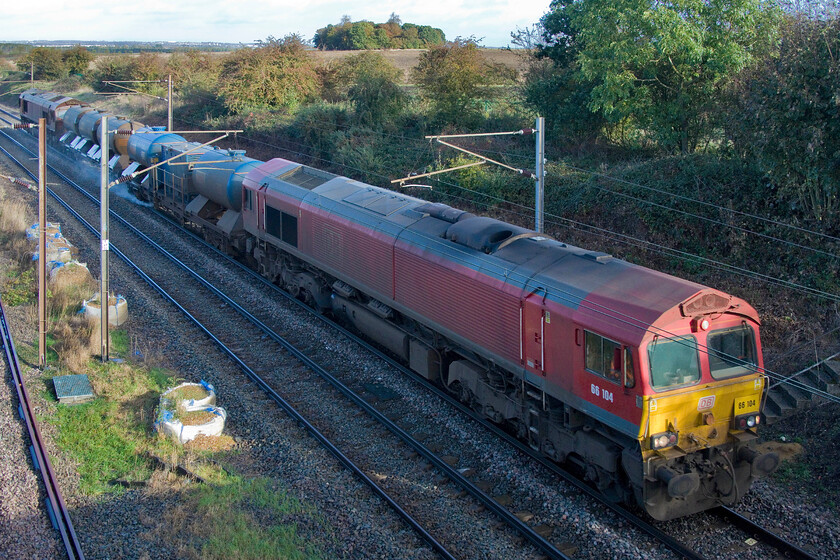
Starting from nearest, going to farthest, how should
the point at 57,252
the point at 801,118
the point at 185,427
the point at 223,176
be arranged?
the point at 185,427 < the point at 801,118 < the point at 57,252 < the point at 223,176

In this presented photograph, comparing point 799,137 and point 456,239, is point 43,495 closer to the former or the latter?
point 456,239

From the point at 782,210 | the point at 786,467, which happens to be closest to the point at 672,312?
the point at 786,467

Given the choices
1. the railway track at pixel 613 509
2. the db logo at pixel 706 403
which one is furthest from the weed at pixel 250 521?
the db logo at pixel 706 403

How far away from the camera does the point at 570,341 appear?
10.5 m

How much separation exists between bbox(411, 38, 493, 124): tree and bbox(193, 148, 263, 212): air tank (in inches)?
460

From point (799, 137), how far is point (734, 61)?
244 inches

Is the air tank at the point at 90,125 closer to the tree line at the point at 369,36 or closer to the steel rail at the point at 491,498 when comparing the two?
the steel rail at the point at 491,498

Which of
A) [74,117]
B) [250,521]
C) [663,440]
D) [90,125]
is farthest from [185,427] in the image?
[74,117]

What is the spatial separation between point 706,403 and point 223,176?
18023mm

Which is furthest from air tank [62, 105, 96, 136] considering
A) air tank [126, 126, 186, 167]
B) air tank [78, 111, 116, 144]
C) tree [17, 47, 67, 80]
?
tree [17, 47, 67, 80]

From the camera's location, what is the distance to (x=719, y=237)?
63.9 feet

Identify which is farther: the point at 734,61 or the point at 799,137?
the point at 734,61

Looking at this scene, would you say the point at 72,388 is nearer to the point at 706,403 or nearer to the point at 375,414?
the point at 375,414

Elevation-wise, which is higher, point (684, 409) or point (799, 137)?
point (799, 137)
